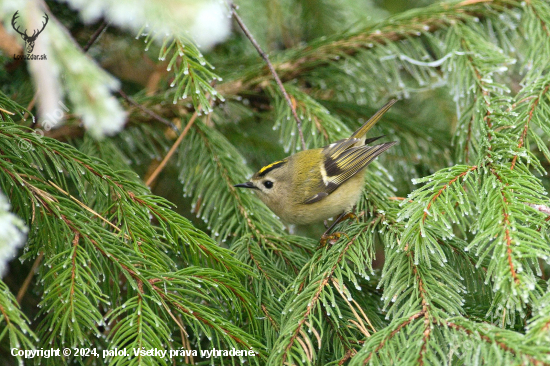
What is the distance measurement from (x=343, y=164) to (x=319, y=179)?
0.20 meters

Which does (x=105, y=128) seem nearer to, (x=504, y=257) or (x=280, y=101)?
(x=504, y=257)

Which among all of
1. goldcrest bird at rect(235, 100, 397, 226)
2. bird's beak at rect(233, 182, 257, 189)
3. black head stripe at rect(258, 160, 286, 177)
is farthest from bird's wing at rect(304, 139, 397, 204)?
bird's beak at rect(233, 182, 257, 189)

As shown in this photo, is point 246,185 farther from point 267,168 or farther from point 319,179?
point 319,179

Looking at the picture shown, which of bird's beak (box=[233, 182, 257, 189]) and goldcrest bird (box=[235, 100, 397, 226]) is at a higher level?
goldcrest bird (box=[235, 100, 397, 226])

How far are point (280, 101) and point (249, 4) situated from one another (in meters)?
0.94

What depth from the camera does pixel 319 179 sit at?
2.39 m

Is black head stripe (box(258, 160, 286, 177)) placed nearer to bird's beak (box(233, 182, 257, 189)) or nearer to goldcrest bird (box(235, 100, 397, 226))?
goldcrest bird (box(235, 100, 397, 226))

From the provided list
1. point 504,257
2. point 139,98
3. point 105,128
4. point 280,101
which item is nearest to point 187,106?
point 139,98

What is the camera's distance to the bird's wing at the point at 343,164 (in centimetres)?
212

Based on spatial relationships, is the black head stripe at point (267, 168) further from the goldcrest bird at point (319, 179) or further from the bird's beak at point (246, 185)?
the bird's beak at point (246, 185)

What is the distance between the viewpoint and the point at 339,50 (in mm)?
2213

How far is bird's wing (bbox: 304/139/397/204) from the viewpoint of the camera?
6.95ft

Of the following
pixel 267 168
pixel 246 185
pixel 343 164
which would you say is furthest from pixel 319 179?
pixel 246 185

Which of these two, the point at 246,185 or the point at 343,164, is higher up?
the point at 343,164
